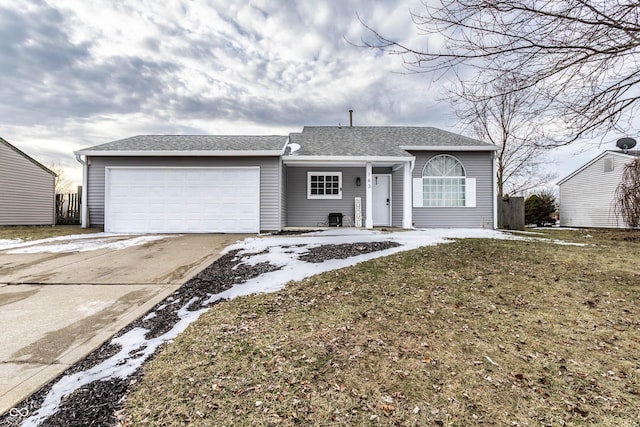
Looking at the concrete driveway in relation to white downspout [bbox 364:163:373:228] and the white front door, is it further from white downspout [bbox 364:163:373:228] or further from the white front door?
the white front door

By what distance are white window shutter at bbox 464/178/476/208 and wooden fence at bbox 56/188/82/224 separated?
16.2 metres

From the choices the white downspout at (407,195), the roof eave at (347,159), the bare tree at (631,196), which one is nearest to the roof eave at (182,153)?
the roof eave at (347,159)

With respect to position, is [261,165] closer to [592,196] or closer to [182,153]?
[182,153]

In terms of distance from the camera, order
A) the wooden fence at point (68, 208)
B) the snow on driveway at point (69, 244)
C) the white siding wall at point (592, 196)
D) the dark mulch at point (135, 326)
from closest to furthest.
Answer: the dark mulch at point (135, 326) < the snow on driveway at point (69, 244) < the wooden fence at point (68, 208) < the white siding wall at point (592, 196)

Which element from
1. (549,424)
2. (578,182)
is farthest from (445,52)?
(578,182)

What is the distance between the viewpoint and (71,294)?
13.4 ft

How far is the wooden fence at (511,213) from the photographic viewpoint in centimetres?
1284

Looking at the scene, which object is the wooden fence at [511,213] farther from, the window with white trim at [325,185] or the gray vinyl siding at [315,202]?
the window with white trim at [325,185]

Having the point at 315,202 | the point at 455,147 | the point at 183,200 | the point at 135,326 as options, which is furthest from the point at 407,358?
the point at 455,147

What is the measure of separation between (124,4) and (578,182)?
941 inches

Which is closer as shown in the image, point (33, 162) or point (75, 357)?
point (75, 357)

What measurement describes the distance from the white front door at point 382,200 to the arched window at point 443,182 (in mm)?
1390

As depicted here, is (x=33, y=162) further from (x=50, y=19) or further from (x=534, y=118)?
(x=534, y=118)

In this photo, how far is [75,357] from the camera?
2.50 metres
